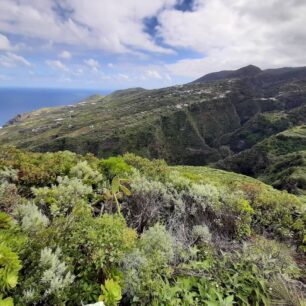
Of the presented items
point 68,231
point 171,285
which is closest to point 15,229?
point 68,231

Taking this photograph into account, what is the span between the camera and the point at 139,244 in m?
4.64

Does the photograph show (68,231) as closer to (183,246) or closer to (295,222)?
(183,246)

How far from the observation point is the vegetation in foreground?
3527 mm

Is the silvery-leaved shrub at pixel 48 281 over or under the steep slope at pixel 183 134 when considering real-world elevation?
over

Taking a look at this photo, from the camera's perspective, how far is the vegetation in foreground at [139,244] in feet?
11.6

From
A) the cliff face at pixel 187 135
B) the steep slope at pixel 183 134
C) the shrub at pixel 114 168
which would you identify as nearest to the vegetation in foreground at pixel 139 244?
the shrub at pixel 114 168

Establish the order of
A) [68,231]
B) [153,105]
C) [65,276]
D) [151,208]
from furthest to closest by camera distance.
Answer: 1. [153,105]
2. [151,208]
3. [68,231]
4. [65,276]

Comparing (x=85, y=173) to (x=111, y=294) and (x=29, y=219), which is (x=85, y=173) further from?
(x=111, y=294)

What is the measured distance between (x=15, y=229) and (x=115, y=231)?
1315 millimetres

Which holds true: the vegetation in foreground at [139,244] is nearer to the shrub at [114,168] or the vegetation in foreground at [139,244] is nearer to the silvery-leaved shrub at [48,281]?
the silvery-leaved shrub at [48,281]

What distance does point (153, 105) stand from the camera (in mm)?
178000

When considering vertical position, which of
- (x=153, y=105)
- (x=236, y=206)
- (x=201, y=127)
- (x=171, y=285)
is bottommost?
(x=201, y=127)

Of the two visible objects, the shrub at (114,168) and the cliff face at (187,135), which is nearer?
the shrub at (114,168)


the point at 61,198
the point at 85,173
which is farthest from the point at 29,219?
the point at 85,173
